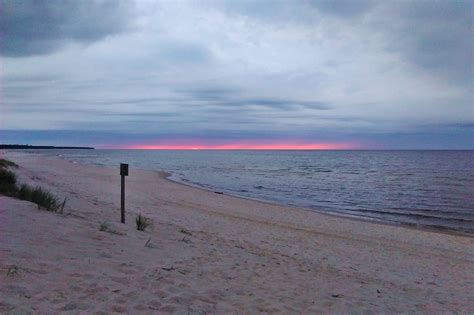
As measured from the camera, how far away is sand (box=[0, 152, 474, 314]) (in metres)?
4.82

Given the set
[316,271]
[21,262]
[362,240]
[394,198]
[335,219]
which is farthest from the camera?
[394,198]

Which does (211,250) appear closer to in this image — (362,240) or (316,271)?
(316,271)

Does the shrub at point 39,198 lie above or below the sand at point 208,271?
above

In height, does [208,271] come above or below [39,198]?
below

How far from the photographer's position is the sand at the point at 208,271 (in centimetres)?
482

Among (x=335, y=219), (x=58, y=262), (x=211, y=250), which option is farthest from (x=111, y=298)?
(x=335, y=219)

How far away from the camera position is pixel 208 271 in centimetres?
671

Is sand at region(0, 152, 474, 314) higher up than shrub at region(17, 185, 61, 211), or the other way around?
shrub at region(17, 185, 61, 211)

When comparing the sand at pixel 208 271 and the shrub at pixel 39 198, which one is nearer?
the sand at pixel 208 271

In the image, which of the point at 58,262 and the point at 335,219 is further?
the point at 335,219

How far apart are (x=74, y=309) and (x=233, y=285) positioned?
2551mm

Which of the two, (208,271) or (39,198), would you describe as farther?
(39,198)

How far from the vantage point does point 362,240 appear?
12.9 meters

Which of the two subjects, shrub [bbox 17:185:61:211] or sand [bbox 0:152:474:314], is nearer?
sand [bbox 0:152:474:314]
